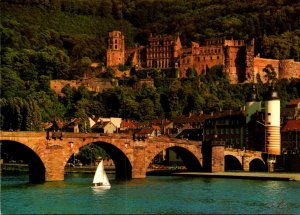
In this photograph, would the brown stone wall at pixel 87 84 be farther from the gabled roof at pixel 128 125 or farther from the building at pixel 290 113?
the building at pixel 290 113

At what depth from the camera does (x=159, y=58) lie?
169m

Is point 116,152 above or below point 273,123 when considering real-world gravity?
below

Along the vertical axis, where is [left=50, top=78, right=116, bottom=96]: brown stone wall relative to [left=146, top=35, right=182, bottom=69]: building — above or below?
below

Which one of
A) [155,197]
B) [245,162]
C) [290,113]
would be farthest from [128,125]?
[155,197]

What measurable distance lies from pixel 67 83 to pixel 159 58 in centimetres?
2579

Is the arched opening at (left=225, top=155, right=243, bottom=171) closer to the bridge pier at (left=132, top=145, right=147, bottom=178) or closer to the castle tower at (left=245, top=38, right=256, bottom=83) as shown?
the bridge pier at (left=132, top=145, right=147, bottom=178)

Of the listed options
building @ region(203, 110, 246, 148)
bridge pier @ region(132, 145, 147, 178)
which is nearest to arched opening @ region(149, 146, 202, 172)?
building @ region(203, 110, 246, 148)

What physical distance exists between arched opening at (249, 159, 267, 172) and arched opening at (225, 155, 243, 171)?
1.87 metres

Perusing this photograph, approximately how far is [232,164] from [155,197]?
4038cm

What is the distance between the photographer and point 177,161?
11281cm

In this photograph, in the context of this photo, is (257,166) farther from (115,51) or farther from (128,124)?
(115,51)

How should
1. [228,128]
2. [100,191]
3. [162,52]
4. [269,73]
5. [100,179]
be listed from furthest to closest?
[162,52]
[269,73]
[228,128]
[100,179]
[100,191]

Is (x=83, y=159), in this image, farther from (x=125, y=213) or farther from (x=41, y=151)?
(x=125, y=213)

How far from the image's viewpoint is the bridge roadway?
73688 millimetres
